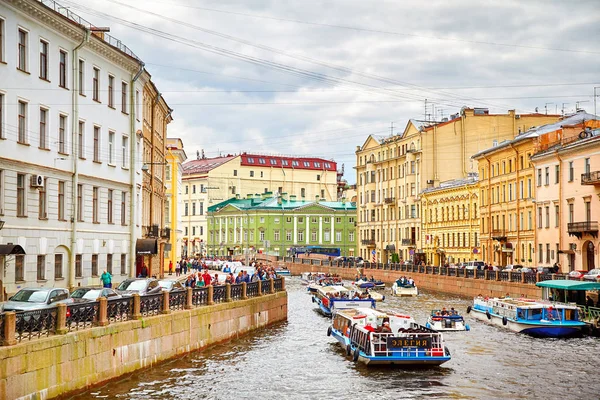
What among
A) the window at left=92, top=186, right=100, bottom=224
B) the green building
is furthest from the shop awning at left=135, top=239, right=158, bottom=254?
the green building

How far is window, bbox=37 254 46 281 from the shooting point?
109 ft

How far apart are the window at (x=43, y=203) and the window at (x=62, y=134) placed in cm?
184

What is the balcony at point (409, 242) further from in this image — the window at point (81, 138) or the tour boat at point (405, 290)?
the window at point (81, 138)

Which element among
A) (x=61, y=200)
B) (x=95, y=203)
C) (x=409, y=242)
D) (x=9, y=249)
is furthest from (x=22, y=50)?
(x=409, y=242)

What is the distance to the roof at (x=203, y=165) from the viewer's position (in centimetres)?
14550

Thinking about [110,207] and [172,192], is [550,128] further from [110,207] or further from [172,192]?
[110,207]

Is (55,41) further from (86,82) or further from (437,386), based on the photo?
(437,386)

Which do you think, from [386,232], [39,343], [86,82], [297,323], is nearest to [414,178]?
[386,232]

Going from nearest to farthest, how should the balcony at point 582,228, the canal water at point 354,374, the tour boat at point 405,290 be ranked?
the canal water at point 354,374 < the balcony at point 582,228 < the tour boat at point 405,290

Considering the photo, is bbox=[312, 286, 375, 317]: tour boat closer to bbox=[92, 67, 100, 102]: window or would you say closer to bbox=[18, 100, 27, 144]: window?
bbox=[92, 67, 100, 102]: window

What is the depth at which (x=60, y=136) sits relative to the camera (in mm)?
34938

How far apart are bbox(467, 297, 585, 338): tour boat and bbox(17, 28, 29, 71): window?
72.8 feet

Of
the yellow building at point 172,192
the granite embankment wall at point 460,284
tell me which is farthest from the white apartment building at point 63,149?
the yellow building at point 172,192

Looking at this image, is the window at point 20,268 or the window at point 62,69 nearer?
the window at point 20,268
